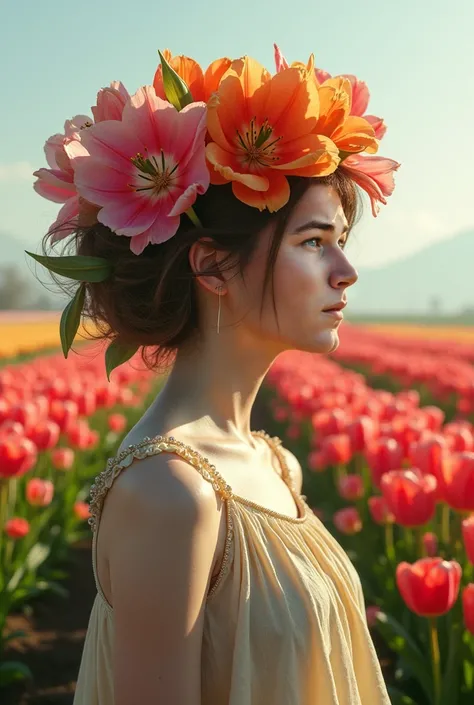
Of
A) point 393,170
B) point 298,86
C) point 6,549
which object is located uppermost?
point 298,86

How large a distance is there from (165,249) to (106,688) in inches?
37.1

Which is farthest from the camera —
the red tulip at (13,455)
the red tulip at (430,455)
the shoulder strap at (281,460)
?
the red tulip at (13,455)

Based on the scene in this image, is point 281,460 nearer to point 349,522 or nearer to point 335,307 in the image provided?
point 335,307

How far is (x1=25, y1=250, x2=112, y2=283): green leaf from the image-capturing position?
1.62 meters

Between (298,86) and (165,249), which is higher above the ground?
(298,86)

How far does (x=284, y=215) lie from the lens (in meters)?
1.62

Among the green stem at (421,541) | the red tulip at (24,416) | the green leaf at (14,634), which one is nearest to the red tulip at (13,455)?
the red tulip at (24,416)

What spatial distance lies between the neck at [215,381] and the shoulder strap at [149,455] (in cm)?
17

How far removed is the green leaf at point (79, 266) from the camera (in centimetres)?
162

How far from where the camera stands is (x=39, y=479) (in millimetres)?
5031

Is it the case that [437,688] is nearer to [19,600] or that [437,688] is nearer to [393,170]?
[393,170]

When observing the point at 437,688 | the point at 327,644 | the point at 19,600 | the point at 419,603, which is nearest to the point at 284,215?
the point at 327,644

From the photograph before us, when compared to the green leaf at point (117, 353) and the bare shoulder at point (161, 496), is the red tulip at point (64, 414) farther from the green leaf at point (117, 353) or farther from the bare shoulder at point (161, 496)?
→ the bare shoulder at point (161, 496)

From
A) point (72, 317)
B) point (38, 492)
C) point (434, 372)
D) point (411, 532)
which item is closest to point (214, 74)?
point (72, 317)
